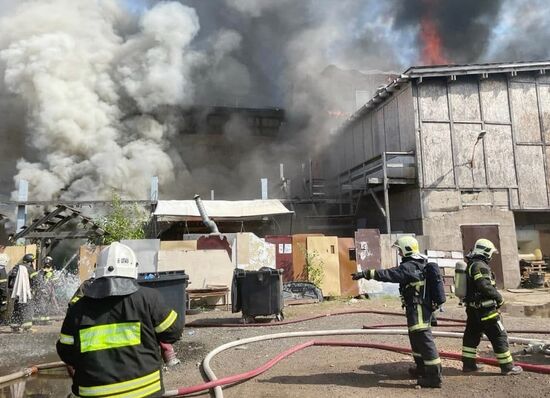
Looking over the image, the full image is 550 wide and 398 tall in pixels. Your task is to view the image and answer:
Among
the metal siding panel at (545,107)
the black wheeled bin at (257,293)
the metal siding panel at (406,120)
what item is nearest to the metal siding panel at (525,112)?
the metal siding panel at (545,107)

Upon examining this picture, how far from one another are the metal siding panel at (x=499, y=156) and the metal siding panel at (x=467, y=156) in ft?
0.91

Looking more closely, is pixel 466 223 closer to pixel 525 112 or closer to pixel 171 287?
pixel 525 112

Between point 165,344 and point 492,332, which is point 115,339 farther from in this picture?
point 492,332

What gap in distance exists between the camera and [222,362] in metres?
5.09

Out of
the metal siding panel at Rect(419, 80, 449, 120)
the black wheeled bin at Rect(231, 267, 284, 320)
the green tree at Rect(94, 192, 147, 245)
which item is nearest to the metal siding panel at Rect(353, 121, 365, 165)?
the metal siding panel at Rect(419, 80, 449, 120)

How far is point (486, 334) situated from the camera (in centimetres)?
438

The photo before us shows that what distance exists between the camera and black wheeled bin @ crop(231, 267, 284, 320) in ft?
25.9

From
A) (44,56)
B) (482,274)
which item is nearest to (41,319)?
(482,274)

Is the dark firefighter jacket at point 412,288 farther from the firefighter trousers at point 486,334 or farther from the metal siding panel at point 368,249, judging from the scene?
the metal siding panel at point 368,249

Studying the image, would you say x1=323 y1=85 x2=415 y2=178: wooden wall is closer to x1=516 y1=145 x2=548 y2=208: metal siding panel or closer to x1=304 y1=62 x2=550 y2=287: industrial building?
x1=304 y1=62 x2=550 y2=287: industrial building

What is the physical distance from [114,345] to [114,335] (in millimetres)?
50

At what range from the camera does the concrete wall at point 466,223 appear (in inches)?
520

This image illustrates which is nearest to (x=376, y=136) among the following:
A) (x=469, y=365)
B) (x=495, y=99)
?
(x=495, y=99)

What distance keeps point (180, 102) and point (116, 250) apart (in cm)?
2065
